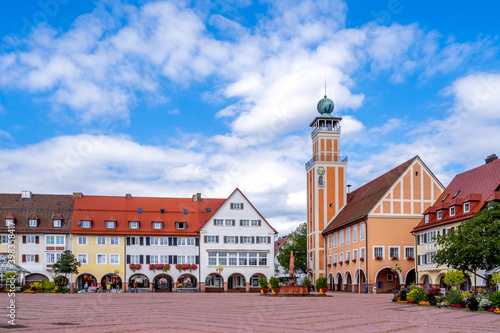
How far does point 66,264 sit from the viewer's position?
67062mm

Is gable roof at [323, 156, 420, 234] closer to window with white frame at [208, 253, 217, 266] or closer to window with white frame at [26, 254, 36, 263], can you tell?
window with white frame at [208, 253, 217, 266]

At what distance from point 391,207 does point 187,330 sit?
1888 inches

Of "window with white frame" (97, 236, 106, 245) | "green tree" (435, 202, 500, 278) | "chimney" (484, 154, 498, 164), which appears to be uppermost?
"chimney" (484, 154, 498, 164)

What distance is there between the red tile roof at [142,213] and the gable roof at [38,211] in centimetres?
125

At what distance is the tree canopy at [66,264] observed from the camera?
66.8 meters

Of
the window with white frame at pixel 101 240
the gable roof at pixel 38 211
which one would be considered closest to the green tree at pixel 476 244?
the window with white frame at pixel 101 240

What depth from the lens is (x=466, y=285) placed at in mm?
49188

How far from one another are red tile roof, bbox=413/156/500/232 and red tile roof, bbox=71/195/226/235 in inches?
1161

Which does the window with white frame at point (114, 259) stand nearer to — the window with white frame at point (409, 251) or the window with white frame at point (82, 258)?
the window with white frame at point (82, 258)

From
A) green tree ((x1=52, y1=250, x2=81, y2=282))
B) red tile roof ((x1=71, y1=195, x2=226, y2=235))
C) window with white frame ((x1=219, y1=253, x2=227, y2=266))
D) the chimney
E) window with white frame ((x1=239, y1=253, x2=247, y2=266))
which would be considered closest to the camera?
the chimney

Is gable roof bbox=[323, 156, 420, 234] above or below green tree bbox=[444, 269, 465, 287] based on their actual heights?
above

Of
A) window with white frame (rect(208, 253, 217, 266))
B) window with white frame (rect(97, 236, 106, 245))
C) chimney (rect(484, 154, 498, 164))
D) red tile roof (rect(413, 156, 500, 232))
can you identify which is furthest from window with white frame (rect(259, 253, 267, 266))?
chimney (rect(484, 154, 498, 164))

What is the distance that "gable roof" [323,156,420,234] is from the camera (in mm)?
63812

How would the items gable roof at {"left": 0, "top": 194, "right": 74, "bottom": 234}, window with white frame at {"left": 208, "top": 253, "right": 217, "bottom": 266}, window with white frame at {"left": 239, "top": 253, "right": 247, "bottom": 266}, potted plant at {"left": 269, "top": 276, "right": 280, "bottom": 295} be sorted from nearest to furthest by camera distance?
potted plant at {"left": 269, "top": 276, "right": 280, "bottom": 295} < gable roof at {"left": 0, "top": 194, "right": 74, "bottom": 234} < window with white frame at {"left": 208, "top": 253, "right": 217, "bottom": 266} < window with white frame at {"left": 239, "top": 253, "right": 247, "bottom": 266}
